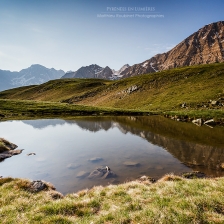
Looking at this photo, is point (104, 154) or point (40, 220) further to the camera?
point (104, 154)

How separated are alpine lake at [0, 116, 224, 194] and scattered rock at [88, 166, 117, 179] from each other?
37cm

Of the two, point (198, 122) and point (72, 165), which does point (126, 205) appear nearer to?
point (72, 165)

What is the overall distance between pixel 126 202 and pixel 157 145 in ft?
55.3

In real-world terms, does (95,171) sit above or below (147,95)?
below

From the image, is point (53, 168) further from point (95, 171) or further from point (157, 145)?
point (157, 145)

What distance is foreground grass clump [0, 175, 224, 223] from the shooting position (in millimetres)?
7996

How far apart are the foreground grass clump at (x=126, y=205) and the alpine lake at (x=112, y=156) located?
3.39 meters

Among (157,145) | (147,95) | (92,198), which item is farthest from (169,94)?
(92,198)

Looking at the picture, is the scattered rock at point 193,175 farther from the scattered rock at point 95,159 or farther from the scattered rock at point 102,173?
the scattered rock at point 95,159

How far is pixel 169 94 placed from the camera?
262 ft

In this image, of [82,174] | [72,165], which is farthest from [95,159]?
[82,174]

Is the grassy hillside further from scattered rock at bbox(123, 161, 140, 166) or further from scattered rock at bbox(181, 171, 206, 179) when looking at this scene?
scattered rock at bbox(181, 171, 206, 179)

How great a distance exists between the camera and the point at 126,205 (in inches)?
379

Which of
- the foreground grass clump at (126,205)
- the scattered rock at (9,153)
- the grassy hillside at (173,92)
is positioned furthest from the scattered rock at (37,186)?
the grassy hillside at (173,92)
